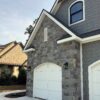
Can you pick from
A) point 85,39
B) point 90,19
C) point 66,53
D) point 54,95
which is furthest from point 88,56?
point 54,95

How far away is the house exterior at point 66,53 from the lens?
1239cm

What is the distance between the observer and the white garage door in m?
13.8

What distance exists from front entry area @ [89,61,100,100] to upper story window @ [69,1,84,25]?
382cm

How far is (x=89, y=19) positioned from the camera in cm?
1367

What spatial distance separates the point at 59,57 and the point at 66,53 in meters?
0.77

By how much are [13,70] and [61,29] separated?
44.7 ft

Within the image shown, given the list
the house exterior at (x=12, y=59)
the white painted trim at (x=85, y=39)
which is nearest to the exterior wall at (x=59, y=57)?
the white painted trim at (x=85, y=39)

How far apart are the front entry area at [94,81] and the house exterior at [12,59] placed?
14127 millimetres

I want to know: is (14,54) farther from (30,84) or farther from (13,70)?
(30,84)

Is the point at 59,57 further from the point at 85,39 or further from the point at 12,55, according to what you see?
the point at 12,55

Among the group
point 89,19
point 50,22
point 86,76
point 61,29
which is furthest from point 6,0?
point 86,76

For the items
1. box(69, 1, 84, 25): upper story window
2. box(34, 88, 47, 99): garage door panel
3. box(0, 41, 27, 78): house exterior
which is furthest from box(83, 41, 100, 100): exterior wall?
box(0, 41, 27, 78): house exterior

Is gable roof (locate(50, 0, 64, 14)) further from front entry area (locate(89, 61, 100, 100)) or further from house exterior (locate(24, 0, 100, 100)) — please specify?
front entry area (locate(89, 61, 100, 100))

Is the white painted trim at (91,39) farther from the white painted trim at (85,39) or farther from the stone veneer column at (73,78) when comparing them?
the stone veneer column at (73,78)
